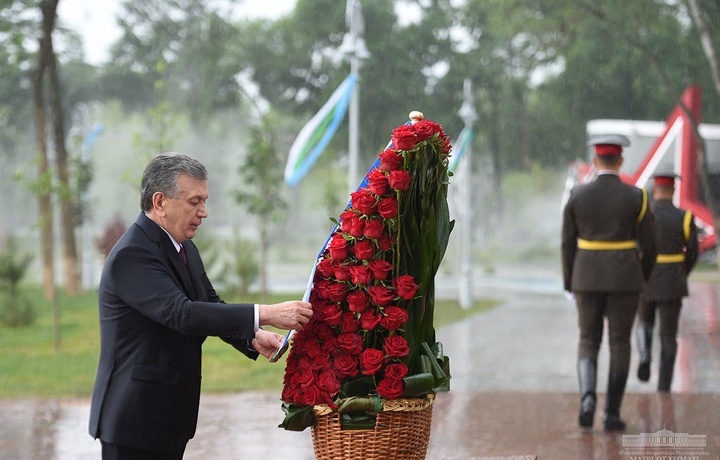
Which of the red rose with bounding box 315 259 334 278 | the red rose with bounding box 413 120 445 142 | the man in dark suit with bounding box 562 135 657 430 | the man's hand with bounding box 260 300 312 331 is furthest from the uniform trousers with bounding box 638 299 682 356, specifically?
the man's hand with bounding box 260 300 312 331

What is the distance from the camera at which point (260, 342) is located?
396 centimetres

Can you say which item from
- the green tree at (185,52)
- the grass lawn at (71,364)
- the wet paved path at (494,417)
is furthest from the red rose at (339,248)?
the green tree at (185,52)

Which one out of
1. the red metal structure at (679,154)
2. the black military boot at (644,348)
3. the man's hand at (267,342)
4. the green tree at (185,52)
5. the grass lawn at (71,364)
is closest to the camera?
the man's hand at (267,342)

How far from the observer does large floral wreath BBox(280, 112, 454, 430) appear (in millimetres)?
3643

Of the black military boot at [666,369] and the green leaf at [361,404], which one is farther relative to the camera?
the black military boot at [666,369]

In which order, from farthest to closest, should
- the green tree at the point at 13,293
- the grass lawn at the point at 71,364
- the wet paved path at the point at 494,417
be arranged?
the green tree at the point at 13,293, the grass lawn at the point at 71,364, the wet paved path at the point at 494,417

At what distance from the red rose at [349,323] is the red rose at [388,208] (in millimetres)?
368

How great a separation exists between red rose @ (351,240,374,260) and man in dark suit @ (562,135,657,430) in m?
3.78

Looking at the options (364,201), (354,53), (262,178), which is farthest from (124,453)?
(262,178)

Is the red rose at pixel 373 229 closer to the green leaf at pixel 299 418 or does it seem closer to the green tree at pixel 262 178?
the green leaf at pixel 299 418

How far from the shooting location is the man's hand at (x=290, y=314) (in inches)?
140

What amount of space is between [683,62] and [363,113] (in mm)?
16052

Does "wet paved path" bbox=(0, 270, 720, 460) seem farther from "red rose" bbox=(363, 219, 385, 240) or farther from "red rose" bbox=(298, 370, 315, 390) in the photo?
"red rose" bbox=(363, 219, 385, 240)

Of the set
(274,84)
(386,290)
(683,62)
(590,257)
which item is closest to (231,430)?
(590,257)
